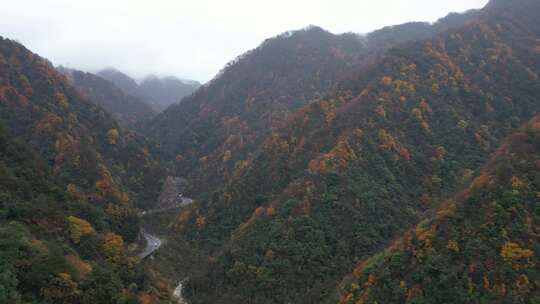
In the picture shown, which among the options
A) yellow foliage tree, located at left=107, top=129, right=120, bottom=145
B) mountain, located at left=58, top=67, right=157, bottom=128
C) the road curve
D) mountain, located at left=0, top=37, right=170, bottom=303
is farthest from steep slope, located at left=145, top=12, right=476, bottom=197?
the road curve

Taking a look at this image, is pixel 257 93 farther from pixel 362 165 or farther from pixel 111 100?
pixel 362 165

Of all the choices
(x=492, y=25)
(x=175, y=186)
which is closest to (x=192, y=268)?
(x=175, y=186)

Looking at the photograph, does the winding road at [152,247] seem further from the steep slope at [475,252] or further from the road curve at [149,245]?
the steep slope at [475,252]

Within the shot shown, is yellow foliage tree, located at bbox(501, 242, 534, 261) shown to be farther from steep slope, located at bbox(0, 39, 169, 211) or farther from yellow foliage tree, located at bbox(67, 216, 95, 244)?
steep slope, located at bbox(0, 39, 169, 211)

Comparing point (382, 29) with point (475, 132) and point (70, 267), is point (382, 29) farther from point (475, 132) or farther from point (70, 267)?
point (70, 267)

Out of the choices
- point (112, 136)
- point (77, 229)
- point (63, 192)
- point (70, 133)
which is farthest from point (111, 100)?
point (77, 229)

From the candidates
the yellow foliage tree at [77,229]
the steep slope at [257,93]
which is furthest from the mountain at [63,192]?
the steep slope at [257,93]
